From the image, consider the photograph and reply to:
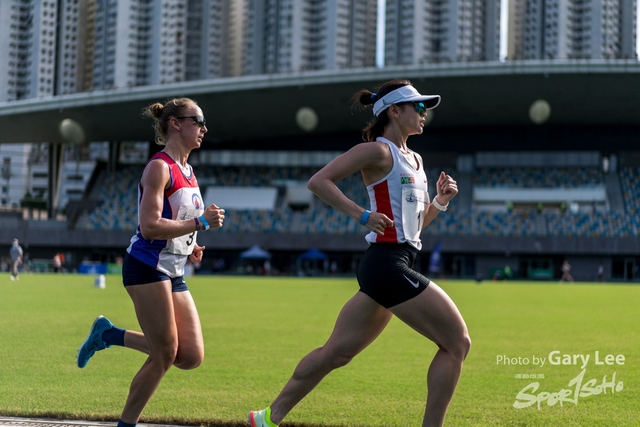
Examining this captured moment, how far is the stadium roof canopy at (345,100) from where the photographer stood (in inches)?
1976

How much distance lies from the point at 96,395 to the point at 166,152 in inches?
114

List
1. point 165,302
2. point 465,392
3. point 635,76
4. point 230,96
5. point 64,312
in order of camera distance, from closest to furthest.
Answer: point 165,302 < point 465,392 < point 64,312 < point 635,76 < point 230,96

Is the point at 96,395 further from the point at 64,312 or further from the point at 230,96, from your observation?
the point at 230,96

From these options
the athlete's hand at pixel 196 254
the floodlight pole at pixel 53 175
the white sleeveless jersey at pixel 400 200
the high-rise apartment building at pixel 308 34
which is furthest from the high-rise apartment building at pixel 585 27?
the white sleeveless jersey at pixel 400 200

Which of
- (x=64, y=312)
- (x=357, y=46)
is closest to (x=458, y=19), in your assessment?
(x=357, y=46)

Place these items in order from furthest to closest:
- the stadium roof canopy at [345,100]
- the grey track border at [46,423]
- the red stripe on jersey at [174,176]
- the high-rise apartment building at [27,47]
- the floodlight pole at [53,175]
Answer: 1. the high-rise apartment building at [27,47]
2. the floodlight pole at [53,175]
3. the stadium roof canopy at [345,100]
4. the grey track border at [46,423]
5. the red stripe on jersey at [174,176]

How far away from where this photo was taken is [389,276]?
4.95 metres

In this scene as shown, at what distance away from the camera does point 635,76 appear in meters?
50.2

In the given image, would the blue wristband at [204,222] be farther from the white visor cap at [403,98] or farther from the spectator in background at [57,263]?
the spectator in background at [57,263]

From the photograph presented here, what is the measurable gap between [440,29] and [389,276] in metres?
132

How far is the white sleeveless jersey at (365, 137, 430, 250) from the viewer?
509 centimetres

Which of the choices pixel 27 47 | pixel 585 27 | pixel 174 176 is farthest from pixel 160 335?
pixel 585 27

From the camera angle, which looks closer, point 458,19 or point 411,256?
point 411,256

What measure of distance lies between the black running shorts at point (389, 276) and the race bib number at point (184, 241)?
1.18 metres
